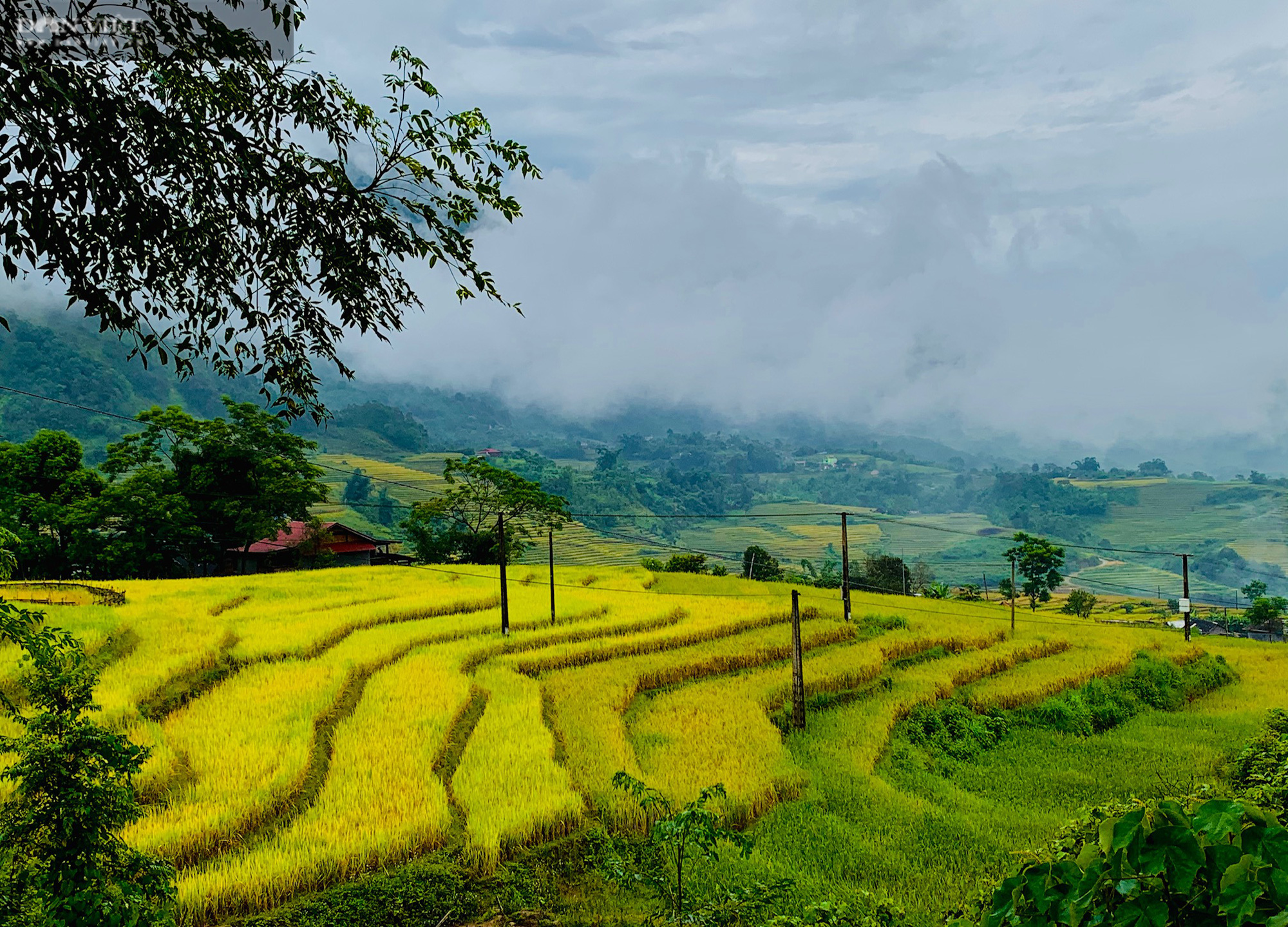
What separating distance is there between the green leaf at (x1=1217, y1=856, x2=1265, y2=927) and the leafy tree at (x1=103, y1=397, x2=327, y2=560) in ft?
107

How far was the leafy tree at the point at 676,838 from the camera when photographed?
5.71 m

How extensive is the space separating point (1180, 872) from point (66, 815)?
200 inches

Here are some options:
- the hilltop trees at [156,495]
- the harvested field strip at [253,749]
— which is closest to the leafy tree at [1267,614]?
the harvested field strip at [253,749]

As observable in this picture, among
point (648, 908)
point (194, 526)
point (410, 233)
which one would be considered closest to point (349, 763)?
point (648, 908)

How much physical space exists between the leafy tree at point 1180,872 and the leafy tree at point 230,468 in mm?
32201

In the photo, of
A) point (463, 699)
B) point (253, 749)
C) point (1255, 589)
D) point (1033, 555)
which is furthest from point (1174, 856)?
point (1255, 589)

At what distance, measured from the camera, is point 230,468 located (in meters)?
32.3

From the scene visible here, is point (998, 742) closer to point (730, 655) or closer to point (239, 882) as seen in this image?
point (730, 655)

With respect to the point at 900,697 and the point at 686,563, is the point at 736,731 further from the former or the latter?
the point at 686,563

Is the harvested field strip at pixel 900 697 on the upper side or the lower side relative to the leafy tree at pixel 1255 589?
upper

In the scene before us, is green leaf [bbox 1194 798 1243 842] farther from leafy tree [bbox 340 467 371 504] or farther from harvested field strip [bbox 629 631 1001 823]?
→ leafy tree [bbox 340 467 371 504]

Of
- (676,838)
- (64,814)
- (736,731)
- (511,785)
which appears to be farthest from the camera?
(736,731)

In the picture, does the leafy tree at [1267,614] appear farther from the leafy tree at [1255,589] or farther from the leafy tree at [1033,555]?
the leafy tree at [1033,555]

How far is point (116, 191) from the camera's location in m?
3.39
